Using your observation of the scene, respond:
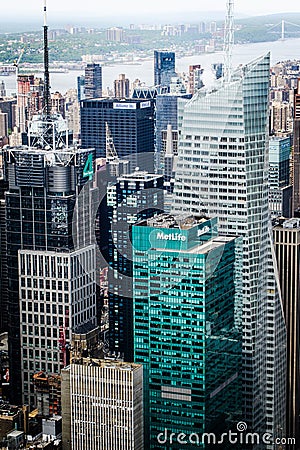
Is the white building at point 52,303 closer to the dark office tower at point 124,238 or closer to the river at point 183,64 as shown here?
the dark office tower at point 124,238

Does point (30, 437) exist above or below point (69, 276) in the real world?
below

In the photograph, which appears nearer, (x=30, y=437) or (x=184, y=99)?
(x=30, y=437)

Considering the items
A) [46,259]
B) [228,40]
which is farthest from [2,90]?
[228,40]

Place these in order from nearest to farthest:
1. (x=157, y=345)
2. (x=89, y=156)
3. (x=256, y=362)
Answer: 1. (x=157, y=345)
2. (x=256, y=362)
3. (x=89, y=156)

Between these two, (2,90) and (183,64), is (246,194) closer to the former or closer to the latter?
(183,64)

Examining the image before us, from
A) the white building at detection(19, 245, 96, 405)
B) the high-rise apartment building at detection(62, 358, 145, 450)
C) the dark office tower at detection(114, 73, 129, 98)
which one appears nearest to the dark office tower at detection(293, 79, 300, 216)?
the dark office tower at detection(114, 73, 129, 98)

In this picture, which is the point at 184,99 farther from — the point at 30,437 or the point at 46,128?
the point at 30,437

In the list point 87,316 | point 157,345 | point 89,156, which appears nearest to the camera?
point 157,345

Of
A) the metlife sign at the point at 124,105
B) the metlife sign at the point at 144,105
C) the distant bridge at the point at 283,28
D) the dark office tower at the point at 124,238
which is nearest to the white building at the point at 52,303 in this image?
the dark office tower at the point at 124,238

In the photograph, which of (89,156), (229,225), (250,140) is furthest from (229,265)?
(89,156)
